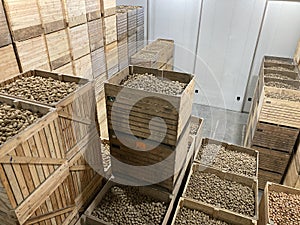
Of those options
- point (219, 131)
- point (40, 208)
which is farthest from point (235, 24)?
point (40, 208)

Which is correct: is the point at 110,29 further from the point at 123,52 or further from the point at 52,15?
the point at 52,15

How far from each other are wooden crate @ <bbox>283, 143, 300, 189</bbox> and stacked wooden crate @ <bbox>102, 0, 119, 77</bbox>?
334cm

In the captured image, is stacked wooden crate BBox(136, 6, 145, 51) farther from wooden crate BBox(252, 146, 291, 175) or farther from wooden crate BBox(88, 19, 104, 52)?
wooden crate BBox(252, 146, 291, 175)

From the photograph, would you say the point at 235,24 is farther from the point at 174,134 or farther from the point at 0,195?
the point at 0,195

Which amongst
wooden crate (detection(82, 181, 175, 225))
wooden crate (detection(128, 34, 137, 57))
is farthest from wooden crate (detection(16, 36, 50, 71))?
wooden crate (detection(128, 34, 137, 57))

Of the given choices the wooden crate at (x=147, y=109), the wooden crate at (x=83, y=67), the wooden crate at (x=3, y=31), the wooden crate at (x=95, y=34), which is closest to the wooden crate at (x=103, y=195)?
the wooden crate at (x=147, y=109)

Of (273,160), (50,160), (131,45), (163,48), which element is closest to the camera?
(50,160)

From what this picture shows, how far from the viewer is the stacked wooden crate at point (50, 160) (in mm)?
1610

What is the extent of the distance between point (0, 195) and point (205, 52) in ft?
18.0

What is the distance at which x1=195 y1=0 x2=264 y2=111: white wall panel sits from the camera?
543cm

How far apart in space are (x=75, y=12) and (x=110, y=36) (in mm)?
1034

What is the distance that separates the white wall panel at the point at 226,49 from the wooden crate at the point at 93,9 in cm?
289

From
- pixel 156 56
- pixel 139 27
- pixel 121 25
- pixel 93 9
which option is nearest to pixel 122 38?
pixel 121 25

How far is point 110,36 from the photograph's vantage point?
14.1 ft
